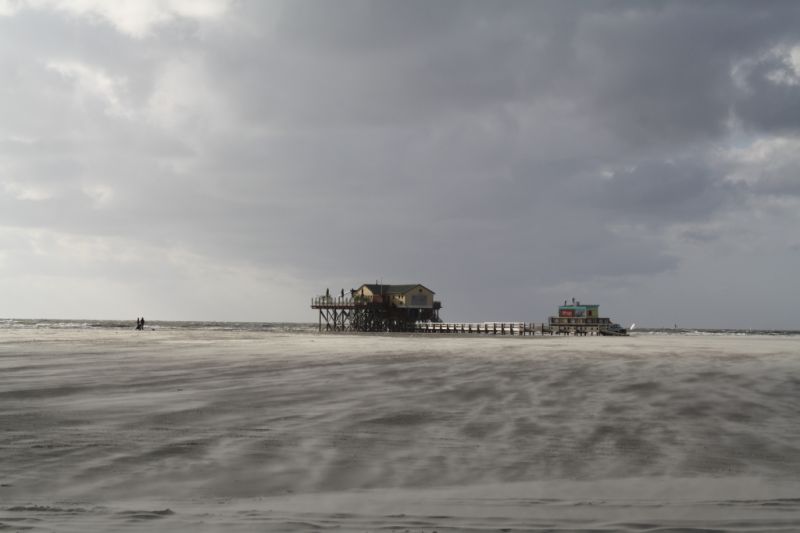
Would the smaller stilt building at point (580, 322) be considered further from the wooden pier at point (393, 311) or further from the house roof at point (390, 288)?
the house roof at point (390, 288)

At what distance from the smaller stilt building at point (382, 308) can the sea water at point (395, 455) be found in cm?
6719

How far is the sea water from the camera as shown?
16.5 feet

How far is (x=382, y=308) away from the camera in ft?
266

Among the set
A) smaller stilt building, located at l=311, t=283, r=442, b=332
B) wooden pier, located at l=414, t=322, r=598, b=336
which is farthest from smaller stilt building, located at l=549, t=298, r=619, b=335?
smaller stilt building, located at l=311, t=283, r=442, b=332

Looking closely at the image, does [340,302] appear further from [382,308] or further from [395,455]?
[395,455]

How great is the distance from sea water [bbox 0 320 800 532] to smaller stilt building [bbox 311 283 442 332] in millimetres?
67187

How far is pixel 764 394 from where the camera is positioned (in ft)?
41.6

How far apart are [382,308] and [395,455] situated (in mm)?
74141

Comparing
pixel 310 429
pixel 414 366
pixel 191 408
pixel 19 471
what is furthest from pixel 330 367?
pixel 19 471

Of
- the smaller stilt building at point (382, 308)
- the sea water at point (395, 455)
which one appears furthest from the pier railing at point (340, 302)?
the sea water at point (395, 455)

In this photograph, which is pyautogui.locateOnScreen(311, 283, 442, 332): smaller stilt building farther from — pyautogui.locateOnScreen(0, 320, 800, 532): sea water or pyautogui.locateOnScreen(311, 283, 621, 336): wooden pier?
pyautogui.locateOnScreen(0, 320, 800, 532): sea water

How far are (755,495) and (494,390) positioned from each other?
726cm

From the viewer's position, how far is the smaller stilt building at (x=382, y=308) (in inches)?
3199

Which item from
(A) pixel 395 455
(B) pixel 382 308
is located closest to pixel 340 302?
(B) pixel 382 308
